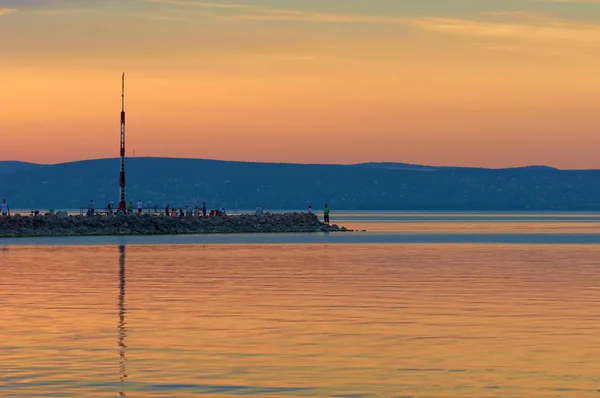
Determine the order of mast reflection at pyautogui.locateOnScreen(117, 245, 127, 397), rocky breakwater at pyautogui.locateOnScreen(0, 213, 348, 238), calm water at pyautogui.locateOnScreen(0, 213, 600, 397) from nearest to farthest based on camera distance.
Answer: calm water at pyautogui.locateOnScreen(0, 213, 600, 397), mast reflection at pyautogui.locateOnScreen(117, 245, 127, 397), rocky breakwater at pyautogui.locateOnScreen(0, 213, 348, 238)

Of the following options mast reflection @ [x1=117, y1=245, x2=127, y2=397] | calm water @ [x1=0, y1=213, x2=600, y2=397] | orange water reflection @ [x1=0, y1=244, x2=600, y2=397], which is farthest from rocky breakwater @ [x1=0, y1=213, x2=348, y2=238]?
mast reflection @ [x1=117, y1=245, x2=127, y2=397]

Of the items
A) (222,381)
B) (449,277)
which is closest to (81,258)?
(449,277)

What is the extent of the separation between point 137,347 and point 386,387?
656 centimetres

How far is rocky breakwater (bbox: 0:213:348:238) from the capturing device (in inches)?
4053

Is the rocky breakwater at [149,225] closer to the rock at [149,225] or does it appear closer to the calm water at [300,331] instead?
the rock at [149,225]

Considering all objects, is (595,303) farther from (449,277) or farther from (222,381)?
(222,381)

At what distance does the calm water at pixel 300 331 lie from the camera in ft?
64.5

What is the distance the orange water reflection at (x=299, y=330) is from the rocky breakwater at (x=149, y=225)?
167 ft

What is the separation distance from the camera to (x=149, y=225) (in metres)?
111

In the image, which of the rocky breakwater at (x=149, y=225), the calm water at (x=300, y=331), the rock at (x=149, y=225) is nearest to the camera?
the calm water at (x=300, y=331)

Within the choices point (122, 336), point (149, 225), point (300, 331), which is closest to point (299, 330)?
point (300, 331)

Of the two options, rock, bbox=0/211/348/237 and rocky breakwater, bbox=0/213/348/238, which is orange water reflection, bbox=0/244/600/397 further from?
rock, bbox=0/211/348/237

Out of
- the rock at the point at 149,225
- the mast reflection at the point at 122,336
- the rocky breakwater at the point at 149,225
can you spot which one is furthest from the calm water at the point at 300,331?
the rock at the point at 149,225

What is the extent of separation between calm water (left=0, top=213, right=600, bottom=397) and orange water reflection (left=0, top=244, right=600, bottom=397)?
43 millimetres
